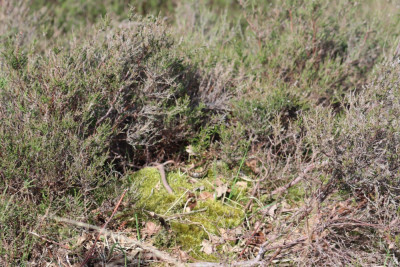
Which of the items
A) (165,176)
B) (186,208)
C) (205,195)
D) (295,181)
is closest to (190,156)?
(165,176)

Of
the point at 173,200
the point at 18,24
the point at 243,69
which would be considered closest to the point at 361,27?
the point at 243,69

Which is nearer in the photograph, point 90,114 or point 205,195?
point 90,114

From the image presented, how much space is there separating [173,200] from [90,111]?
0.97 m

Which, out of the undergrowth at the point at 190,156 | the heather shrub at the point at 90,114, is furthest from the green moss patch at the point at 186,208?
the heather shrub at the point at 90,114

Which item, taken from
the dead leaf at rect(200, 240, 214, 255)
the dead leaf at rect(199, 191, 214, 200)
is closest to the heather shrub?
the dead leaf at rect(199, 191, 214, 200)

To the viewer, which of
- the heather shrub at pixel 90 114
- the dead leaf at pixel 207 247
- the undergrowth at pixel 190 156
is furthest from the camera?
the dead leaf at pixel 207 247

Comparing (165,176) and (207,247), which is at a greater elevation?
(165,176)

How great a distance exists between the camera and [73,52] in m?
3.38

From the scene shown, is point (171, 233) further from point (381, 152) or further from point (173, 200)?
point (381, 152)

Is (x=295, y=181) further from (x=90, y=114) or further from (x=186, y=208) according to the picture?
(x=90, y=114)

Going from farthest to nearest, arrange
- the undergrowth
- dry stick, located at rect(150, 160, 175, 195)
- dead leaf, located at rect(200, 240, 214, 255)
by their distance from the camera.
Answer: dry stick, located at rect(150, 160, 175, 195) → dead leaf, located at rect(200, 240, 214, 255) → the undergrowth

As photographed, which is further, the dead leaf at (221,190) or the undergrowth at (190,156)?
the dead leaf at (221,190)

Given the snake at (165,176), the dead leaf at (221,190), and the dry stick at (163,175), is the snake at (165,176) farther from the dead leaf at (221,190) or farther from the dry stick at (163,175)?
the dead leaf at (221,190)

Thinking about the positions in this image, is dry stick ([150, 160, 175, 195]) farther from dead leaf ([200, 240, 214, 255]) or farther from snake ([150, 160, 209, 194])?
dead leaf ([200, 240, 214, 255])
